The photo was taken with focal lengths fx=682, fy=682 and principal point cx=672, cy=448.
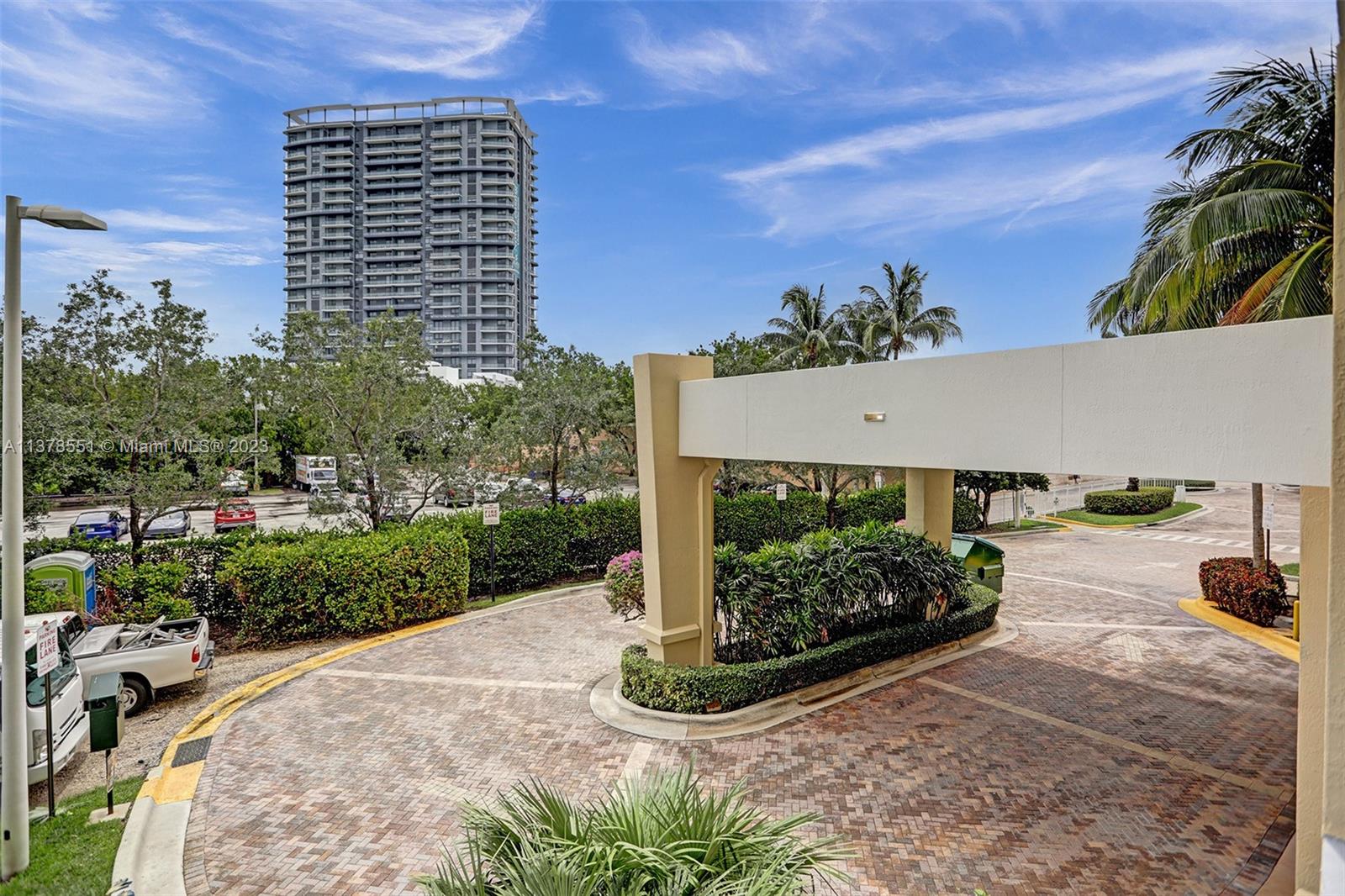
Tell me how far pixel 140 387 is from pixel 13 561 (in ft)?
31.9

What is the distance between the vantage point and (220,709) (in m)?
9.27

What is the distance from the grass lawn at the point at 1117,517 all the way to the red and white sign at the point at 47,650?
108 feet

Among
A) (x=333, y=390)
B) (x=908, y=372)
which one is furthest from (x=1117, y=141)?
(x=333, y=390)

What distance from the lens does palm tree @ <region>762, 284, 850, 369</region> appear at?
29.1 metres

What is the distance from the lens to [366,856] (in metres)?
5.89

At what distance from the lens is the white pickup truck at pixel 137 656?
29.8 feet

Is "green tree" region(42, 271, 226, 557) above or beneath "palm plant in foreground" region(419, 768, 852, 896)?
above

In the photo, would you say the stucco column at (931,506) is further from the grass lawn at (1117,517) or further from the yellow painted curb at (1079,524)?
the grass lawn at (1117,517)

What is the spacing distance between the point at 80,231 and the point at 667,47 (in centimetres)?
778

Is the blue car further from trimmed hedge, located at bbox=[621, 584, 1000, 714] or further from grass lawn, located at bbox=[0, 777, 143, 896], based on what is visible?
trimmed hedge, located at bbox=[621, 584, 1000, 714]

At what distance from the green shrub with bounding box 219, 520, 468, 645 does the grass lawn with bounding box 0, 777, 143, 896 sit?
527cm

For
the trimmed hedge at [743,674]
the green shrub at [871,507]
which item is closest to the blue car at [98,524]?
the trimmed hedge at [743,674]

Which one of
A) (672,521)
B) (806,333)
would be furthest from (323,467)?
(806,333)

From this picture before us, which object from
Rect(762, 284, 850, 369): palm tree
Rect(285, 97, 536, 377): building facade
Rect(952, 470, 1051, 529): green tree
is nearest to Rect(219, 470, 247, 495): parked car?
Rect(762, 284, 850, 369): palm tree
